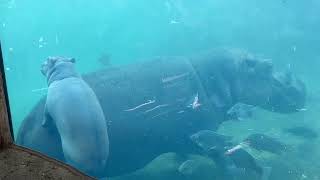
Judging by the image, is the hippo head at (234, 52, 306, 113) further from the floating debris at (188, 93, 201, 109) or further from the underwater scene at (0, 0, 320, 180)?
the floating debris at (188, 93, 201, 109)

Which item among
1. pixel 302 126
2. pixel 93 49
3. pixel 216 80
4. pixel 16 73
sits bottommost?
pixel 16 73

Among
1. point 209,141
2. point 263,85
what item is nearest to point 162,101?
point 209,141

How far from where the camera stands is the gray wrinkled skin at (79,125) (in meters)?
4.87

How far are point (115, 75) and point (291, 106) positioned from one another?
382 centimetres

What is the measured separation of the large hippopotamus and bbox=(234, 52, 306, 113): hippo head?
0.02 meters

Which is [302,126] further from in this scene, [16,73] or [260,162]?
[16,73]

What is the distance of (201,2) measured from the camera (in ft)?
77.1

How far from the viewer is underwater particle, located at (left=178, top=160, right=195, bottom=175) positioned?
6.04 m

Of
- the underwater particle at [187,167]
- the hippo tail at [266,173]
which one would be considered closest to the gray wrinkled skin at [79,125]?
the underwater particle at [187,167]

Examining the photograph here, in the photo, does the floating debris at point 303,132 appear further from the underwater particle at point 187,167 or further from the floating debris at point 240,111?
the underwater particle at point 187,167

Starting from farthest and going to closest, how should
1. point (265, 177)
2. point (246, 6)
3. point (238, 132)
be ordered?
point (246, 6), point (238, 132), point (265, 177)

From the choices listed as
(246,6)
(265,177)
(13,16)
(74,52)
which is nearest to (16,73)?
(74,52)

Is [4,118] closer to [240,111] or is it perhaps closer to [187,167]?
[187,167]

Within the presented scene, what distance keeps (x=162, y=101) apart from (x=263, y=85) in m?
2.17
